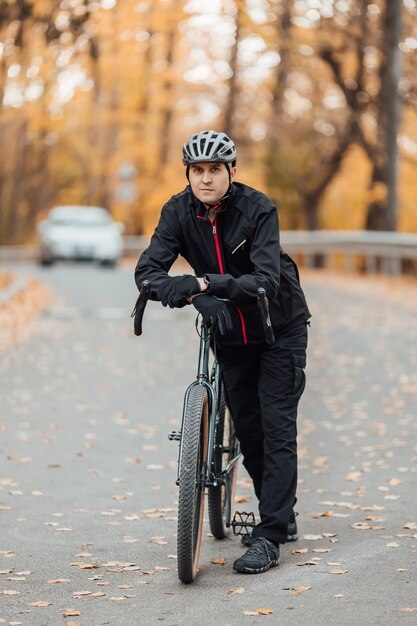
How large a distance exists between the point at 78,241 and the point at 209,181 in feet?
97.5

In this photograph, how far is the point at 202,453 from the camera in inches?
235

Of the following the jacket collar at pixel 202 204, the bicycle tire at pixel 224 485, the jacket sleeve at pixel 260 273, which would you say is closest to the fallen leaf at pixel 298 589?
the bicycle tire at pixel 224 485

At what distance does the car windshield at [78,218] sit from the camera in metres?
35.9

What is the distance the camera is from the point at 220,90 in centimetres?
4900

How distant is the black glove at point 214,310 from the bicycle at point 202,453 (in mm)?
105

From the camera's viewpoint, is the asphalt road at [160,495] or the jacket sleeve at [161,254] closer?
the asphalt road at [160,495]

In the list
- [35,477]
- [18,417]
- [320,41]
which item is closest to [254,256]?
[35,477]

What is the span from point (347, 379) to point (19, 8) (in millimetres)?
9604

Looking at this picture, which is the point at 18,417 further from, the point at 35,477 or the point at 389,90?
the point at 389,90

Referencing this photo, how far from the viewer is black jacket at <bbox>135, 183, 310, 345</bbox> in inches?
229

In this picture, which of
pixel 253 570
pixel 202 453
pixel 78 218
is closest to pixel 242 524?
pixel 253 570

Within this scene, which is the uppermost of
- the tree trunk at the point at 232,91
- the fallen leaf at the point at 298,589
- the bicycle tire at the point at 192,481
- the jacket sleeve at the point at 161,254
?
the tree trunk at the point at 232,91

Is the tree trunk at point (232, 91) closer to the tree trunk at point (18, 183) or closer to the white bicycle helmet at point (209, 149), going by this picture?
the tree trunk at point (18, 183)

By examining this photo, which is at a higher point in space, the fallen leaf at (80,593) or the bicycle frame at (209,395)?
the bicycle frame at (209,395)
